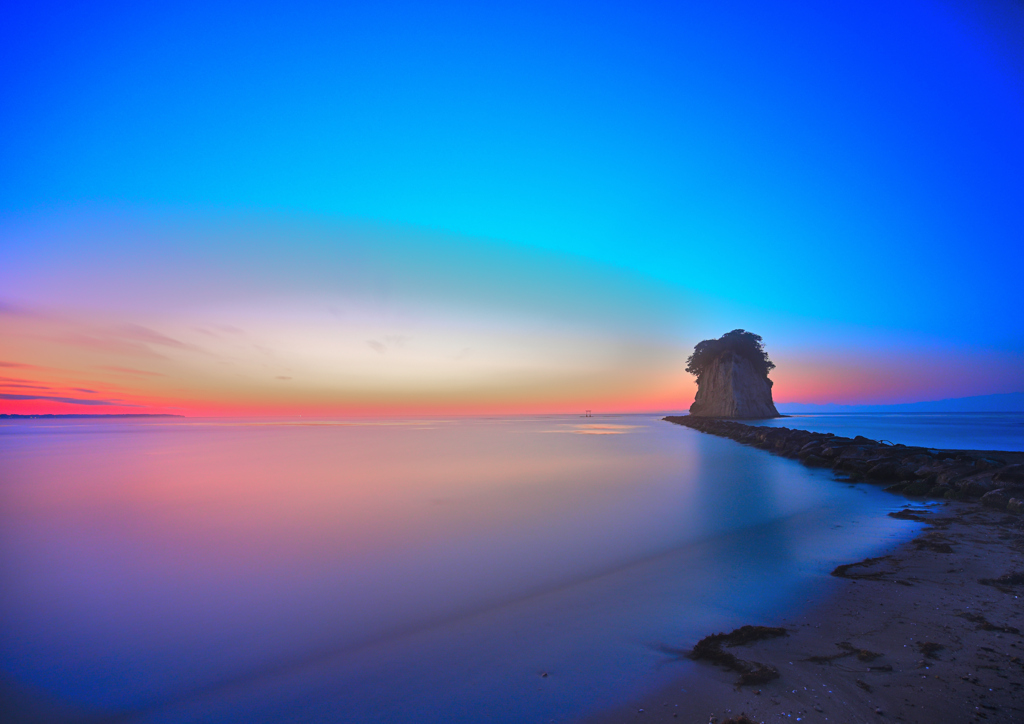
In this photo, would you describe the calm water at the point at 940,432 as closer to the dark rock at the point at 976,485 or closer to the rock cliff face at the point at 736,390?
the rock cliff face at the point at 736,390

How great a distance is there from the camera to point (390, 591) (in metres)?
4.68

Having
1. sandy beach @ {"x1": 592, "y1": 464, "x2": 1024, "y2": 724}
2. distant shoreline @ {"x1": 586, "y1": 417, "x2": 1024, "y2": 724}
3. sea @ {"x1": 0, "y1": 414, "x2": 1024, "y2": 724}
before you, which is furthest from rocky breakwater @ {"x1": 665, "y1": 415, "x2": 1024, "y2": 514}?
sandy beach @ {"x1": 592, "y1": 464, "x2": 1024, "y2": 724}

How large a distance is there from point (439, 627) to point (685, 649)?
6.58 feet

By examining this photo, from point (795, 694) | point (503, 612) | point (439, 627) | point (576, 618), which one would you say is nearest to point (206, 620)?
point (439, 627)

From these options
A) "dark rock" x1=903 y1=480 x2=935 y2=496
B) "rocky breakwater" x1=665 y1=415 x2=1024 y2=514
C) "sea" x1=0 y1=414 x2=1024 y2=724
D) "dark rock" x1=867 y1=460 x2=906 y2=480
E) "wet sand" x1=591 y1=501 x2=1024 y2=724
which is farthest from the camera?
"dark rock" x1=867 y1=460 x2=906 y2=480

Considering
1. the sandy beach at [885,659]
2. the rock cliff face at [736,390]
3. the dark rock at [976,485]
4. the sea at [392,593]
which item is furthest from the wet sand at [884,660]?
the rock cliff face at [736,390]

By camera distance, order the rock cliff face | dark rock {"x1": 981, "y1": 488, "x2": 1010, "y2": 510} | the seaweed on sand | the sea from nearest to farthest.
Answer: the seaweed on sand → the sea → dark rock {"x1": 981, "y1": 488, "x2": 1010, "y2": 510} → the rock cliff face

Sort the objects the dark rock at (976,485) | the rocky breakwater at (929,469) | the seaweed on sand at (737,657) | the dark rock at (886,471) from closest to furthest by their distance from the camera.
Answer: the seaweed on sand at (737,657) < the rocky breakwater at (929,469) < the dark rock at (976,485) < the dark rock at (886,471)

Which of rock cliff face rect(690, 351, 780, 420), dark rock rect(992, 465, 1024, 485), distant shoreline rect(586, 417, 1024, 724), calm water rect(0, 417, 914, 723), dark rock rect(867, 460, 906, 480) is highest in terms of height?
rock cliff face rect(690, 351, 780, 420)

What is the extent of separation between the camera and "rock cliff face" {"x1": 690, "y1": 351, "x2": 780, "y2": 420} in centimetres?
6094

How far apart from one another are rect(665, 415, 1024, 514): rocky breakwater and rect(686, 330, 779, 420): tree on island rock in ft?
151

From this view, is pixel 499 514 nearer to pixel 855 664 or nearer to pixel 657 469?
pixel 855 664

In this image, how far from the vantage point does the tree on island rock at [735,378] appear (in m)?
61.2

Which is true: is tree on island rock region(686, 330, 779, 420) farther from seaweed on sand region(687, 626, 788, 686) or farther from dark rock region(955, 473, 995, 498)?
seaweed on sand region(687, 626, 788, 686)
